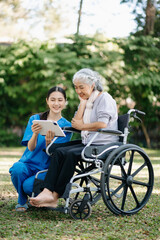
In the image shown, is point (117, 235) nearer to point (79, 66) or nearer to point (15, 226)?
point (15, 226)

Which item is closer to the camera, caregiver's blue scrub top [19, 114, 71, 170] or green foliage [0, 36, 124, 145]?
caregiver's blue scrub top [19, 114, 71, 170]

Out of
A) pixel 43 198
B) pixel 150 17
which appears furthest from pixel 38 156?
pixel 150 17

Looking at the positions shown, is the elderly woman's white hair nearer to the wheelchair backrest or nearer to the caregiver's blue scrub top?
the wheelchair backrest

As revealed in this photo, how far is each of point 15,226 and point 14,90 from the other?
10553 millimetres

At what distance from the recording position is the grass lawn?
2674mm

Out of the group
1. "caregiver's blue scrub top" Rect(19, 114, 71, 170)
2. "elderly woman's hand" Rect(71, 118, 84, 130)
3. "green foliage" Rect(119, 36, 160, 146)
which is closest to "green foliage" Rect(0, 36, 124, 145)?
"green foliage" Rect(119, 36, 160, 146)

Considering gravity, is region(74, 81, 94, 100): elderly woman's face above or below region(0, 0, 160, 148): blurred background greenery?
below

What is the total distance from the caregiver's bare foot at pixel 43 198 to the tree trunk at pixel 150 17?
11662mm

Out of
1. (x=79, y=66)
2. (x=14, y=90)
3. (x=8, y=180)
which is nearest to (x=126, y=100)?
(x=79, y=66)

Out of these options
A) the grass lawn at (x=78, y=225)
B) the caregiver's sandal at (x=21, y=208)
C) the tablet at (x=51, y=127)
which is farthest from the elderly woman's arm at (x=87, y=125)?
the caregiver's sandal at (x=21, y=208)

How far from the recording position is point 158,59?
1380cm

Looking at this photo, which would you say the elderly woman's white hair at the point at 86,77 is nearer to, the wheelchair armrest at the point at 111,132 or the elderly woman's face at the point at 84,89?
the elderly woman's face at the point at 84,89

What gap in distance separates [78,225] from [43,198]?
34 cm

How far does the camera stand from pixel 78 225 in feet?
9.60
